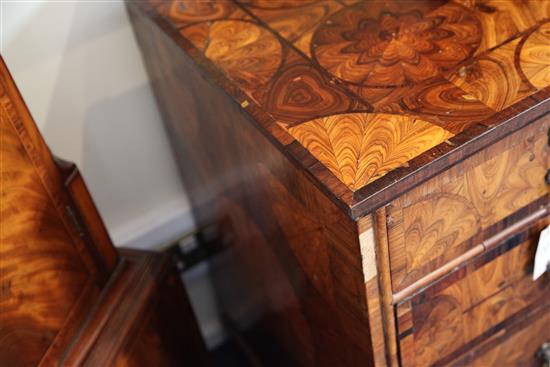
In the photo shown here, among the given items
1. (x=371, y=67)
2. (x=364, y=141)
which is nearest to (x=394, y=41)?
(x=371, y=67)

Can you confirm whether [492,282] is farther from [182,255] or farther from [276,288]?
[182,255]

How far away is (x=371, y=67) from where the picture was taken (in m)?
0.79

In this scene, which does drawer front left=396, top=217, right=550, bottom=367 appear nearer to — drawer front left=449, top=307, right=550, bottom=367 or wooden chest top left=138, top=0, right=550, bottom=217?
drawer front left=449, top=307, right=550, bottom=367

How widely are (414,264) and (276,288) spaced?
10.7 inches

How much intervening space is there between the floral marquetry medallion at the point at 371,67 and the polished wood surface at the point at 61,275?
0.22 metres

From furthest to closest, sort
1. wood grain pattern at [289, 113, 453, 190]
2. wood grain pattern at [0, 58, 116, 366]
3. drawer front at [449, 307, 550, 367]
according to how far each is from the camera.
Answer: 1. drawer front at [449, 307, 550, 367]
2. wood grain pattern at [0, 58, 116, 366]
3. wood grain pattern at [289, 113, 453, 190]

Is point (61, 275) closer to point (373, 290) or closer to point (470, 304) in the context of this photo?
point (373, 290)

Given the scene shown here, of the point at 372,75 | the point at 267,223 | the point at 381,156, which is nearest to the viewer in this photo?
the point at 381,156

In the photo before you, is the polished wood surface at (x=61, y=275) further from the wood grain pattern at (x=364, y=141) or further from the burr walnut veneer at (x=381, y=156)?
the wood grain pattern at (x=364, y=141)

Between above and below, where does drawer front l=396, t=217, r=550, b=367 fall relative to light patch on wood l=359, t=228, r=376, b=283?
below

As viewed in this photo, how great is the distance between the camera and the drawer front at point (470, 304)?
0.80 m

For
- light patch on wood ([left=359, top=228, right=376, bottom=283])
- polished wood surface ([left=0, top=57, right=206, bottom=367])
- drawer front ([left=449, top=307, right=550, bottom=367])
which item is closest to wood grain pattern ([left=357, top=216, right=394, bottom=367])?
light patch on wood ([left=359, top=228, right=376, bottom=283])

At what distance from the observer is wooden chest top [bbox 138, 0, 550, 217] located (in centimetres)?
67

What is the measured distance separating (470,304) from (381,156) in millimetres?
269
